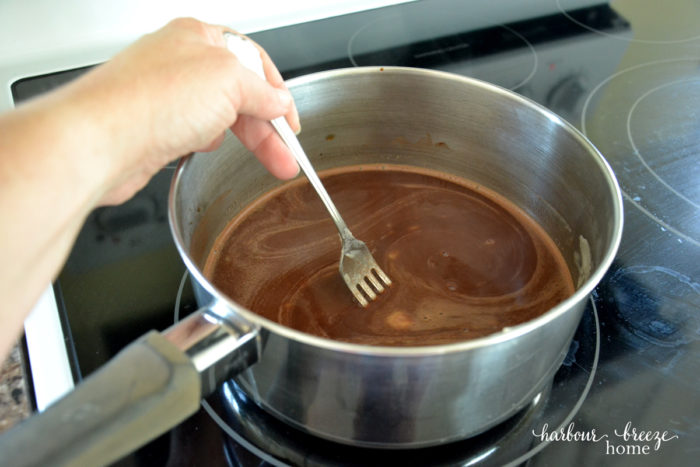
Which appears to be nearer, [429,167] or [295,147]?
[295,147]

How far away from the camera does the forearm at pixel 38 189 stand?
0.46 metres

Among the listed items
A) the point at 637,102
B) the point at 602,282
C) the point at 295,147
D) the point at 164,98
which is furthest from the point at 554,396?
the point at 637,102

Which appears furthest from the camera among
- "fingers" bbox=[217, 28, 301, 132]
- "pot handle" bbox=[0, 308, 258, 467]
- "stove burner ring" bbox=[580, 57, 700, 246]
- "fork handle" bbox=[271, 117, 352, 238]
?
"stove burner ring" bbox=[580, 57, 700, 246]

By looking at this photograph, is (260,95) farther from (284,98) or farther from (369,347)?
(369,347)

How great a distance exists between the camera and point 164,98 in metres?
0.59

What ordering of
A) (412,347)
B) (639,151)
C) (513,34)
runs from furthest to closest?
(513,34) < (639,151) < (412,347)

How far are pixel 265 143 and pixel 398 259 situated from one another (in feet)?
0.86

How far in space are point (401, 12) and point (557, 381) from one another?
86 centimetres

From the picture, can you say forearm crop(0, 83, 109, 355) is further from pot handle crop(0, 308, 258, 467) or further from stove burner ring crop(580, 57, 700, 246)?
stove burner ring crop(580, 57, 700, 246)

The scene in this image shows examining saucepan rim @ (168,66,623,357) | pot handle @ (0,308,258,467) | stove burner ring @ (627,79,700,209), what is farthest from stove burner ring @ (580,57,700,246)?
pot handle @ (0,308,258,467)

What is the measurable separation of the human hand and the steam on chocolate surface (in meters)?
0.27

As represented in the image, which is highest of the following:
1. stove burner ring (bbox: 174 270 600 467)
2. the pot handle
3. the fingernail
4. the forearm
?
the forearm

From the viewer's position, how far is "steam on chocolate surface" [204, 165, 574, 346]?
859mm

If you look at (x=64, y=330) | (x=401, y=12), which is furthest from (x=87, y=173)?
(x=401, y=12)
